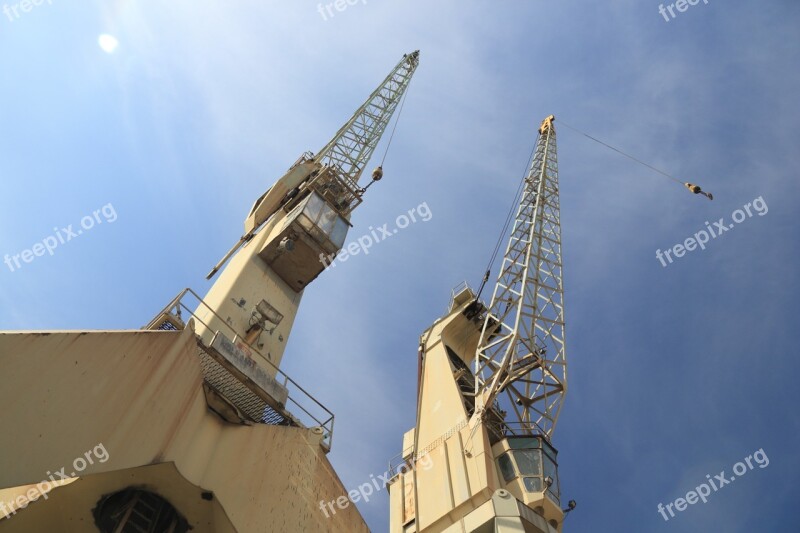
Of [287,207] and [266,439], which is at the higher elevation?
[287,207]

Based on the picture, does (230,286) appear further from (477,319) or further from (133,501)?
(477,319)

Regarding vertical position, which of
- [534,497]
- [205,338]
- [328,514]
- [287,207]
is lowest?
[534,497]

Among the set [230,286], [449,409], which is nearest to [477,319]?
[449,409]

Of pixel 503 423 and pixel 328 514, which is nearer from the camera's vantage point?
pixel 328 514

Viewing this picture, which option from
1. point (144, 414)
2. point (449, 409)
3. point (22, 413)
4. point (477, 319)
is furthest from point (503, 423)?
point (22, 413)

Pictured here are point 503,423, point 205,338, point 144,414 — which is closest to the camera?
point 144,414

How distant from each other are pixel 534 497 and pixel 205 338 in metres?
12.9

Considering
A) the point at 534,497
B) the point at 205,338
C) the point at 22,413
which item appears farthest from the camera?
the point at 534,497

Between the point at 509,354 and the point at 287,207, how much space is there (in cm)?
1326

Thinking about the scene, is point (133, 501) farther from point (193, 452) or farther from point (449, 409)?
point (449, 409)

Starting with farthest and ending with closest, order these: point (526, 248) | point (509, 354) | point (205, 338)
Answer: point (526, 248), point (509, 354), point (205, 338)

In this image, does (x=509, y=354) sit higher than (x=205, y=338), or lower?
lower

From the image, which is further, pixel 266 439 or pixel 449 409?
pixel 449 409

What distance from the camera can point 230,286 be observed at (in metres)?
23.5
